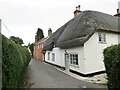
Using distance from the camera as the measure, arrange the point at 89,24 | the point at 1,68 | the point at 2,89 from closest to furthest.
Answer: the point at 1,68, the point at 2,89, the point at 89,24

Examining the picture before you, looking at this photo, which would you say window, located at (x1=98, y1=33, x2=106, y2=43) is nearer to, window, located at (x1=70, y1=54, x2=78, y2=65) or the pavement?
window, located at (x1=70, y1=54, x2=78, y2=65)

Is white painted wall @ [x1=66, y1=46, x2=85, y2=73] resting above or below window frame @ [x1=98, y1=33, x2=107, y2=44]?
below

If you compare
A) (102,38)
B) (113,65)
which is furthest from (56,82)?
(102,38)

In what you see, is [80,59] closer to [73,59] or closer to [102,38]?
[73,59]

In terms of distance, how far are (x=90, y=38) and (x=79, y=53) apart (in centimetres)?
189

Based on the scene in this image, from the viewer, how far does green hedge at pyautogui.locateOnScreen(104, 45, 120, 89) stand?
6883 millimetres

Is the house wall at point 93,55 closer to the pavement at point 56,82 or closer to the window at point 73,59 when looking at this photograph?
the window at point 73,59

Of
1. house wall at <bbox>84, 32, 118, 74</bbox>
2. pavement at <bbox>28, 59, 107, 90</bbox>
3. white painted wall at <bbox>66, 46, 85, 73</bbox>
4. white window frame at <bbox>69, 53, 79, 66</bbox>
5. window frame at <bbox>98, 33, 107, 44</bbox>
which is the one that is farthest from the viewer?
white window frame at <bbox>69, 53, 79, 66</bbox>

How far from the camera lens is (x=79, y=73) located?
618 inches

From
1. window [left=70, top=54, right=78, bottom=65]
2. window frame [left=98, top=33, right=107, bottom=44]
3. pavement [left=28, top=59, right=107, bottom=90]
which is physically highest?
window frame [left=98, top=33, right=107, bottom=44]

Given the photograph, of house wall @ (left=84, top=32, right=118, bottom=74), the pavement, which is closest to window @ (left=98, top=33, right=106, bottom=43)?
house wall @ (left=84, top=32, right=118, bottom=74)

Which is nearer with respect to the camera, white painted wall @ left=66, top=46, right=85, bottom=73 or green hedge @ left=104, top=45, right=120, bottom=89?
green hedge @ left=104, top=45, right=120, bottom=89

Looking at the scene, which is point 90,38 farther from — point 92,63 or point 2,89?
point 2,89

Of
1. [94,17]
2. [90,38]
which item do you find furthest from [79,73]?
[94,17]
